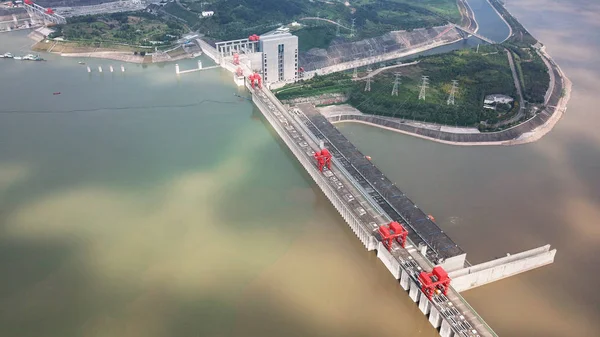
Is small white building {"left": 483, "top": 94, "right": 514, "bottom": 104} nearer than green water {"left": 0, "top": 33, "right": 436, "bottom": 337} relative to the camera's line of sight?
No

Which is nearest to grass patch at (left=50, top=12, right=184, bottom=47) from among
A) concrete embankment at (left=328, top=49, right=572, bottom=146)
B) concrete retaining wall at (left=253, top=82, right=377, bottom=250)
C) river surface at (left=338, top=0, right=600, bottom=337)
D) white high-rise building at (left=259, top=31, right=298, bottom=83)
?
white high-rise building at (left=259, top=31, right=298, bottom=83)

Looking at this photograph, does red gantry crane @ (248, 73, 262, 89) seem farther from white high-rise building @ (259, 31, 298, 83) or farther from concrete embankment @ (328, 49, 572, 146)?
concrete embankment @ (328, 49, 572, 146)

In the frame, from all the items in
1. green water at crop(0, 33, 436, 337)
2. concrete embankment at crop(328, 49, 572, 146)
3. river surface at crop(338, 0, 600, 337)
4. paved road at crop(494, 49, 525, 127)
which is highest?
paved road at crop(494, 49, 525, 127)

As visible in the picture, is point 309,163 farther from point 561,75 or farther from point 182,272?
point 561,75

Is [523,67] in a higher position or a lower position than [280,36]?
lower

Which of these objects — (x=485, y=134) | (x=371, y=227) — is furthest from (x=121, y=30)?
(x=371, y=227)

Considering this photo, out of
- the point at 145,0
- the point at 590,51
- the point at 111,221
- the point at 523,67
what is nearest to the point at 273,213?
the point at 111,221
